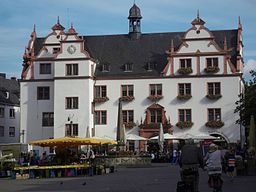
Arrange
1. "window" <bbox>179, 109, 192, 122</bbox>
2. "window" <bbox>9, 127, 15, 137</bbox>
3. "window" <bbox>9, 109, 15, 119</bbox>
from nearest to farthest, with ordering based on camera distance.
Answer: "window" <bbox>179, 109, 192, 122</bbox> < "window" <bbox>9, 127, 15, 137</bbox> < "window" <bbox>9, 109, 15, 119</bbox>

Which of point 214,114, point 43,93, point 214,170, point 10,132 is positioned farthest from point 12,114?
point 214,170

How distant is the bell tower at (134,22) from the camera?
6762 cm

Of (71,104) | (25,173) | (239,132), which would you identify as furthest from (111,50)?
(25,173)

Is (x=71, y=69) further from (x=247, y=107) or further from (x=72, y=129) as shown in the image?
(x=247, y=107)

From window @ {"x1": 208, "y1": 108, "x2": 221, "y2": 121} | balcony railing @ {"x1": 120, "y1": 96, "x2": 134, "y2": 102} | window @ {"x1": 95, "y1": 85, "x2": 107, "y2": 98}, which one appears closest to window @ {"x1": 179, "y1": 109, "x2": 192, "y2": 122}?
window @ {"x1": 208, "y1": 108, "x2": 221, "y2": 121}

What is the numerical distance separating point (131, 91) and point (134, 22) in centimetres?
1009

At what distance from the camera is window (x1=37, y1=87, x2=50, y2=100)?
64438 mm

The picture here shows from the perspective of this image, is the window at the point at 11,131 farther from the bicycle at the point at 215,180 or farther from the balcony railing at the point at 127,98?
the bicycle at the point at 215,180

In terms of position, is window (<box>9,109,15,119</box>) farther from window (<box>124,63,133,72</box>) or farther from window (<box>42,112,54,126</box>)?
window (<box>124,63,133,72</box>)

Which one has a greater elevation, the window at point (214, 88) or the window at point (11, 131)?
the window at point (214, 88)

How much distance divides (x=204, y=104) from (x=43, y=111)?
17.8 metres

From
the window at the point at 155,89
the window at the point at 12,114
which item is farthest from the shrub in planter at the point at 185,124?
the window at the point at 12,114

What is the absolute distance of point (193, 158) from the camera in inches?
652

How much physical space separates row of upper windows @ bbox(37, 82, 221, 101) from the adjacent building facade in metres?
12.0
